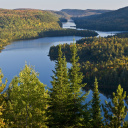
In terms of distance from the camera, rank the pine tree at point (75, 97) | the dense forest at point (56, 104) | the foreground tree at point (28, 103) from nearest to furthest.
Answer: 1. the foreground tree at point (28, 103)
2. the dense forest at point (56, 104)
3. the pine tree at point (75, 97)

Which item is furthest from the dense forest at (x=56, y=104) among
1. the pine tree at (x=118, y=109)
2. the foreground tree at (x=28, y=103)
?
the pine tree at (x=118, y=109)

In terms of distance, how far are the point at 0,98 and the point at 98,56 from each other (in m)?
149

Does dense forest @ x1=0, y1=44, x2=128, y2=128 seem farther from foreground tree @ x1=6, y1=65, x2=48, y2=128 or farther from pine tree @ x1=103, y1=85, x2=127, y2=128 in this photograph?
pine tree @ x1=103, y1=85, x2=127, y2=128

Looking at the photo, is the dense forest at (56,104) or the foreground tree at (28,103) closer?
the foreground tree at (28,103)

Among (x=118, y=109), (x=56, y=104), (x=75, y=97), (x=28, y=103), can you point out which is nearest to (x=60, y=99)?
(x=56, y=104)

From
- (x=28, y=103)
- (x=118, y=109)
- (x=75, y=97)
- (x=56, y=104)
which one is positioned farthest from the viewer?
(x=56, y=104)

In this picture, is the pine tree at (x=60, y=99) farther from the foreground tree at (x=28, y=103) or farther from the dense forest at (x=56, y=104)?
the foreground tree at (x=28, y=103)

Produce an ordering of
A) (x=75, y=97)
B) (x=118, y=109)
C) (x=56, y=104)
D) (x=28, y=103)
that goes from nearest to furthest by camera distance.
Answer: (x=118, y=109) → (x=28, y=103) → (x=75, y=97) → (x=56, y=104)

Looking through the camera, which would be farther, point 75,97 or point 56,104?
point 56,104

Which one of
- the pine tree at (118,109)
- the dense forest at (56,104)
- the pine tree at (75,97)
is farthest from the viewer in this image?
the pine tree at (75,97)

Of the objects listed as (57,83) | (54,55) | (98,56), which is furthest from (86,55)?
(57,83)

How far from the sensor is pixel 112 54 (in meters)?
177

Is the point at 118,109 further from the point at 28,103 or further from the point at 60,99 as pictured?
the point at 28,103

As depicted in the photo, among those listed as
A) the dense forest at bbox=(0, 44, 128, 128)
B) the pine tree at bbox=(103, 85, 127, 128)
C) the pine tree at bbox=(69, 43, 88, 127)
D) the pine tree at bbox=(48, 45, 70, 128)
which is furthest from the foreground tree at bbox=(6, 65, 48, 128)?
the pine tree at bbox=(103, 85, 127, 128)
